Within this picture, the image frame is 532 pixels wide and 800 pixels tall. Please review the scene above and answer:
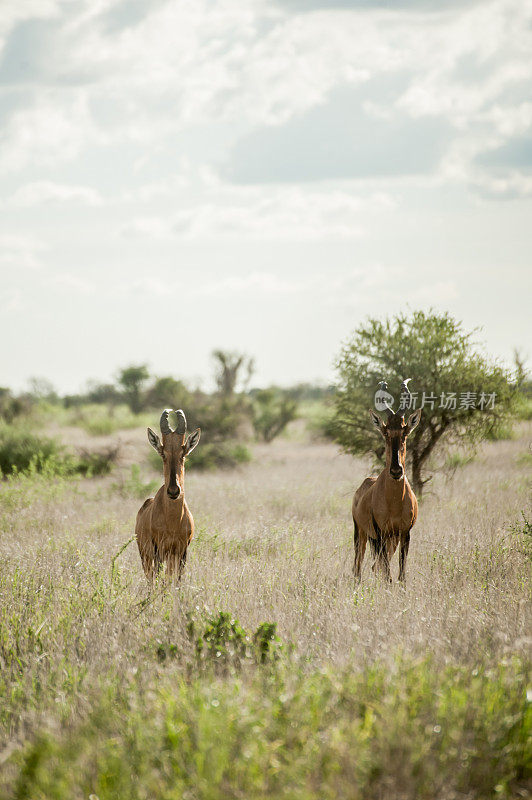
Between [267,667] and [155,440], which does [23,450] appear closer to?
[155,440]

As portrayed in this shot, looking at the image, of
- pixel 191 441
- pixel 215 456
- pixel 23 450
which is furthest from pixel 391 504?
pixel 215 456

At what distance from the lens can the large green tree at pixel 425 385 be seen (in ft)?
36.1

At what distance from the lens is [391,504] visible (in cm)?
638

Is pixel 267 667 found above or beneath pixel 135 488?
above

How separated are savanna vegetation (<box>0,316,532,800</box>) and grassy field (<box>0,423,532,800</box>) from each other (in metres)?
0.02

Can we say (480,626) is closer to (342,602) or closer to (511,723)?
(342,602)

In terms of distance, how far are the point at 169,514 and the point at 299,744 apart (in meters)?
3.03

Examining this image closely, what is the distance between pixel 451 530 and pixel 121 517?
205 inches

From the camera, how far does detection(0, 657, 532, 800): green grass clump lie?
2752 mm

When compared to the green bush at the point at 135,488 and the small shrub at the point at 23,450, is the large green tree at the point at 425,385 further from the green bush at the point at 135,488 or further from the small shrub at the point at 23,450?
the small shrub at the point at 23,450

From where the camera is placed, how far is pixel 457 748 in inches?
120

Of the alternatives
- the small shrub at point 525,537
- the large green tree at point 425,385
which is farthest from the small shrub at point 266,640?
the large green tree at point 425,385

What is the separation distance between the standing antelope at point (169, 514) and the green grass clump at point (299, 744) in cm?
233

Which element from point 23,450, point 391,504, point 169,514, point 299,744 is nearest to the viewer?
point 299,744
